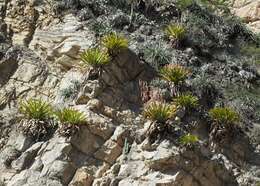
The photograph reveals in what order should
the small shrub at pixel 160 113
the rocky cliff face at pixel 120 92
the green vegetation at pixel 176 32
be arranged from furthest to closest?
the green vegetation at pixel 176 32 < the small shrub at pixel 160 113 < the rocky cliff face at pixel 120 92

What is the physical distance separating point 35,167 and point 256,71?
960 cm

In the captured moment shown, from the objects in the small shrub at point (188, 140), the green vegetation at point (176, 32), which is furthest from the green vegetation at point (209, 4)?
the small shrub at point (188, 140)

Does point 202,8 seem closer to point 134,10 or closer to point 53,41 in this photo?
point 134,10

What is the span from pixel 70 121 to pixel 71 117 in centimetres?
12

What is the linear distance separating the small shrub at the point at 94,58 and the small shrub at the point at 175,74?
6.54 feet

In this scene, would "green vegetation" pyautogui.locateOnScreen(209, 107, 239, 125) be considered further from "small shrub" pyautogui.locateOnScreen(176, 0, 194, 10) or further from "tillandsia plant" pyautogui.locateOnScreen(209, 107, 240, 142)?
"small shrub" pyautogui.locateOnScreen(176, 0, 194, 10)

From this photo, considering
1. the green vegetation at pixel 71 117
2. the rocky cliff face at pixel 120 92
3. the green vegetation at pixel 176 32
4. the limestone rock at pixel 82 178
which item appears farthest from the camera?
the green vegetation at pixel 176 32

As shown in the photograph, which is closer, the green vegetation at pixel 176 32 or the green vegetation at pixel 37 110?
the green vegetation at pixel 37 110

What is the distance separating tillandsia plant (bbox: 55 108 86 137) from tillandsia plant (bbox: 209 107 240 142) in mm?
4215

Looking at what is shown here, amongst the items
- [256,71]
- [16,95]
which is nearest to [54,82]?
[16,95]

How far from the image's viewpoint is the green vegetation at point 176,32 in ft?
66.4

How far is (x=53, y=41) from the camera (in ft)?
64.3

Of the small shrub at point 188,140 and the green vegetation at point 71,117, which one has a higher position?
the green vegetation at point 71,117

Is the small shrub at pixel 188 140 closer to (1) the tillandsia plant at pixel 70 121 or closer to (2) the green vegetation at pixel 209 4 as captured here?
(1) the tillandsia plant at pixel 70 121
